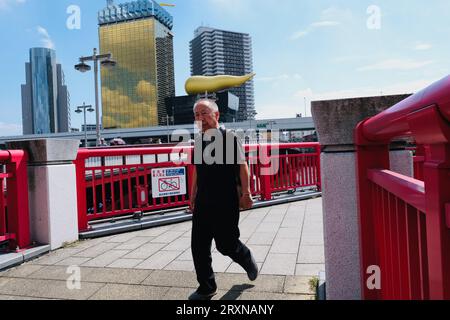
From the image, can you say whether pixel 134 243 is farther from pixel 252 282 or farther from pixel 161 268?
pixel 252 282

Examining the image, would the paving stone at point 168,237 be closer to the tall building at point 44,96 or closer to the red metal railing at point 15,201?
the red metal railing at point 15,201

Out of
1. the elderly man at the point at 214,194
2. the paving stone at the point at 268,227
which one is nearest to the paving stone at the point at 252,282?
the elderly man at the point at 214,194

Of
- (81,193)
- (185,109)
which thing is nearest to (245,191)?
(81,193)

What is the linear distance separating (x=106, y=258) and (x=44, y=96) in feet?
265

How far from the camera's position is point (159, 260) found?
4.16 m

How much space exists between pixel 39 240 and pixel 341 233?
13.8ft

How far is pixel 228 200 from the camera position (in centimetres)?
290

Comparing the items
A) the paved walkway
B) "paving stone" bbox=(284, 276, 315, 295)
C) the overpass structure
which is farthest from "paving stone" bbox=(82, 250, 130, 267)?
the overpass structure

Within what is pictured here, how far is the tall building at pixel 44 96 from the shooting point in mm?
66250

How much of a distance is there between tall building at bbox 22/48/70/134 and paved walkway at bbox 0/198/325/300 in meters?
65.0

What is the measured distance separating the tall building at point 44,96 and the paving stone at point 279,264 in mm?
66534

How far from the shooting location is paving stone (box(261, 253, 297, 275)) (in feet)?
11.8

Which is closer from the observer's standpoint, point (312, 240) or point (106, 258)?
point (106, 258)
